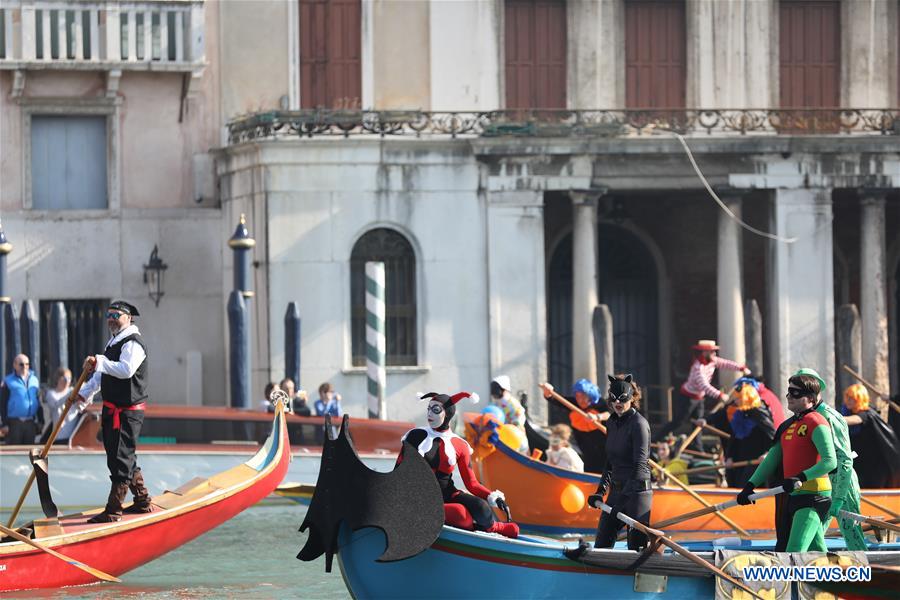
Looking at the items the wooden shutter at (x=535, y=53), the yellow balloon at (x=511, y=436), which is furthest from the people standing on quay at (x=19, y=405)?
the wooden shutter at (x=535, y=53)

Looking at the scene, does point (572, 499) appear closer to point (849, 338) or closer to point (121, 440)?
point (121, 440)

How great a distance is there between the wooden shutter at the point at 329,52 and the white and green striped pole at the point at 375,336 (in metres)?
3.85

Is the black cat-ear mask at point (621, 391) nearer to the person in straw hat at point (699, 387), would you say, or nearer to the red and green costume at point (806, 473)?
the red and green costume at point (806, 473)

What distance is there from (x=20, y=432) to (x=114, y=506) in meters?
7.02

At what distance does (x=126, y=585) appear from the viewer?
51.6 feet

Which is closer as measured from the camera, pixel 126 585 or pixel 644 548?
pixel 644 548

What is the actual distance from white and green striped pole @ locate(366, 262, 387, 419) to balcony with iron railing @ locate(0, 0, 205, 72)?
4.60 metres

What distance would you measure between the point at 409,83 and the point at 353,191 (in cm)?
240

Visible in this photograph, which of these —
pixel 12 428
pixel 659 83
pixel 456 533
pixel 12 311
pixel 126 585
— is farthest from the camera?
pixel 659 83

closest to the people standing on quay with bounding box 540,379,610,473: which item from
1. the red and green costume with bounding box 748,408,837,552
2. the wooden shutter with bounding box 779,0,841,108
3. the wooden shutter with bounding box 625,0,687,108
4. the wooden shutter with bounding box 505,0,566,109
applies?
the red and green costume with bounding box 748,408,837,552

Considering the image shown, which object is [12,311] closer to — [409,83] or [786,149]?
[409,83]

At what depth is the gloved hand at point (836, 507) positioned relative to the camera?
12.6 metres

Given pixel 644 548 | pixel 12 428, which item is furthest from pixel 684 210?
pixel 644 548

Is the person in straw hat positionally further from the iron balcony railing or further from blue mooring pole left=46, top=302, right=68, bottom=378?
blue mooring pole left=46, top=302, right=68, bottom=378
